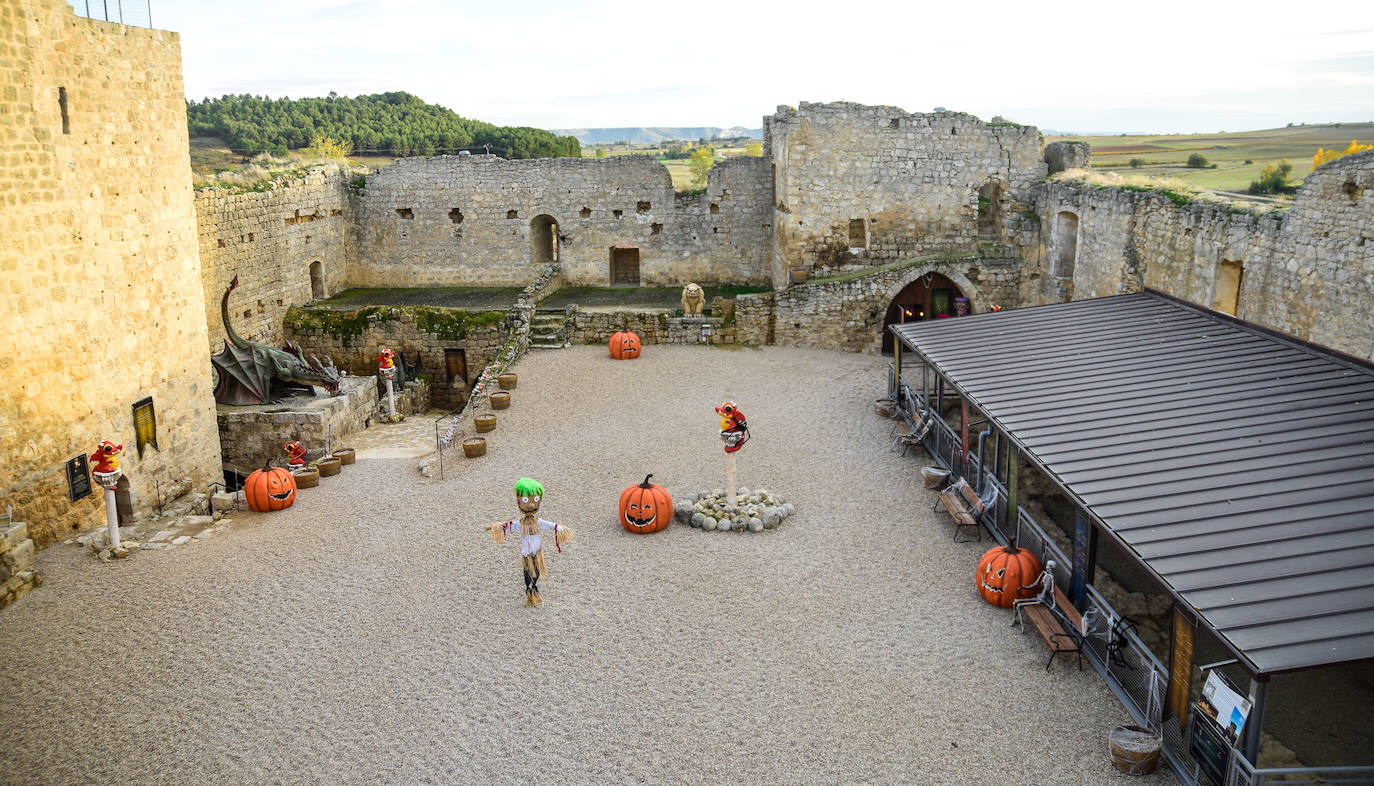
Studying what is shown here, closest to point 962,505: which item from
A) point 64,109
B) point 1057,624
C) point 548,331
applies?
point 1057,624

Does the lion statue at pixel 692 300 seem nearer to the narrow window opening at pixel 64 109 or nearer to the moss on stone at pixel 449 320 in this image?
the moss on stone at pixel 449 320

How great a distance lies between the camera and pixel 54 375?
38.1 feet

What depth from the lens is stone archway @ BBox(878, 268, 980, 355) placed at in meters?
20.7

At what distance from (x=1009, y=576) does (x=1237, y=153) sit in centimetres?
Answer: 3230

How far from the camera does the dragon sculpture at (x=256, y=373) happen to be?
16.6 metres

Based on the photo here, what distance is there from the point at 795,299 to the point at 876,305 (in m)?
1.65

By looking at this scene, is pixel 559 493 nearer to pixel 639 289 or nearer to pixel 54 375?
pixel 54 375

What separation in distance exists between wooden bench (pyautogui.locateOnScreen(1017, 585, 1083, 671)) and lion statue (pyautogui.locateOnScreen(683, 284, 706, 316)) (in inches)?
504

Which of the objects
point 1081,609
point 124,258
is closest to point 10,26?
point 124,258

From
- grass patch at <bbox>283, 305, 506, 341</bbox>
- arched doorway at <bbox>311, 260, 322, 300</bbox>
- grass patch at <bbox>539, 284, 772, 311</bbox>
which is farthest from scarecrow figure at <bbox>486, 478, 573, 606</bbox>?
arched doorway at <bbox>311, 260, 322, 300</bbox>

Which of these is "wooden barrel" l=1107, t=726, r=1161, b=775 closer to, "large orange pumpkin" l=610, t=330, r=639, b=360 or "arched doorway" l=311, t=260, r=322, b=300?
"large orange pumpkin" l=610, t=330, r=639, b=360

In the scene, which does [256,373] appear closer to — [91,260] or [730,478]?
[91,260]

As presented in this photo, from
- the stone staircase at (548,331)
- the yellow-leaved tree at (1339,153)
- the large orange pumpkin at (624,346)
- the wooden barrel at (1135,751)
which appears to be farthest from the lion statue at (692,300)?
the wooden barrel at (1135,751)

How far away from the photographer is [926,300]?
21203 mm
